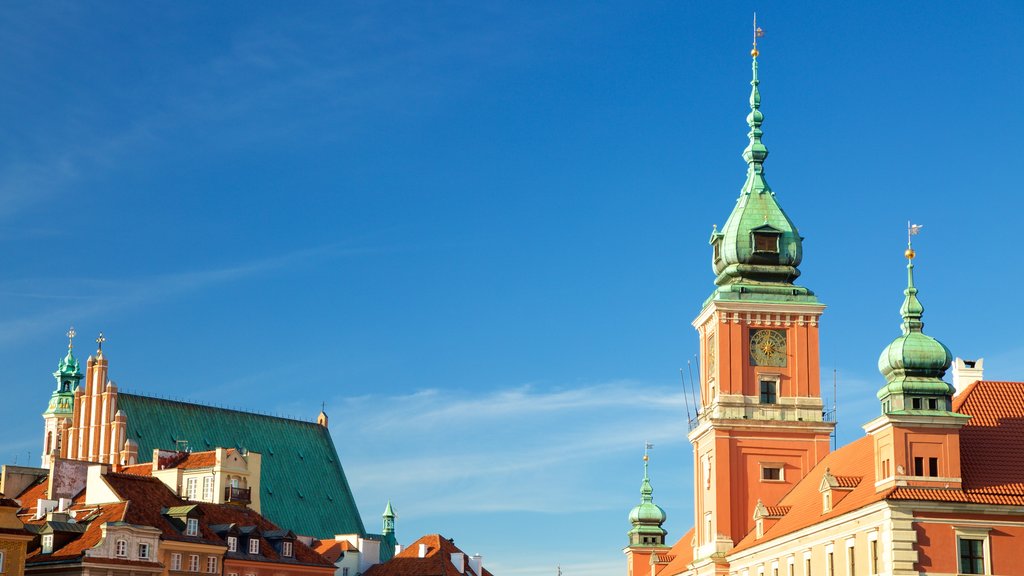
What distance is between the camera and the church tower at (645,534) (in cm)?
13212

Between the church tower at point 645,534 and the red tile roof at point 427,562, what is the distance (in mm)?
12839

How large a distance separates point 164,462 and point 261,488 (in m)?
16.1

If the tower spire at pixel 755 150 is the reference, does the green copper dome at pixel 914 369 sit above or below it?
below

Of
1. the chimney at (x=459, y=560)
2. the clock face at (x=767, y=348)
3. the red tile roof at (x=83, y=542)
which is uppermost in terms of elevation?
the clock face at (x=767, y=348)

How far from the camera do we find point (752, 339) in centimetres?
10094

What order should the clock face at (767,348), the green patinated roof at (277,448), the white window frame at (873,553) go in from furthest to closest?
the green patinated roof at (277,448), the clock face at (767,348), the white window frame at (873,553)

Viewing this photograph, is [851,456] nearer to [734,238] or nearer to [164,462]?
[734,238]

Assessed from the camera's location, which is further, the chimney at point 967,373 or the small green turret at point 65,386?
the small green turret at point 65,386

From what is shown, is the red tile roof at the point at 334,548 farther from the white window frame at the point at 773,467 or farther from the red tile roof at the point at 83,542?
the white window frame at the point at 773,467

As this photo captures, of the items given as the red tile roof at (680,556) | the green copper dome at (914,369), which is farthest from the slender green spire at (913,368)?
the red tile roof at (680,556)

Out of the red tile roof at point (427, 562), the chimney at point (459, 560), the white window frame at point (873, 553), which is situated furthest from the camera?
the chimney at point (459, 560)

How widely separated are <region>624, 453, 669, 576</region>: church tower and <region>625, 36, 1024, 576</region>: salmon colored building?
1.32 metres

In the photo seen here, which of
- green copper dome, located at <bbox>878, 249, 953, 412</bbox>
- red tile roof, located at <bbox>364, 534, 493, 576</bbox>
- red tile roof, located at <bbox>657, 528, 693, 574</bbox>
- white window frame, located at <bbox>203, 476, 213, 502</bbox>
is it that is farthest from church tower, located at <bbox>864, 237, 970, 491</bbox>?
white window frame, located at <bbox>203, 476, 213, 502</bbox>

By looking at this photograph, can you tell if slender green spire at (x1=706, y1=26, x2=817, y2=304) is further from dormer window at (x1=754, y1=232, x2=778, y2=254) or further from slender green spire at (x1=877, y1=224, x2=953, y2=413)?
slender green spire at (x1=877, y1=224, x2=953, y2=413)
